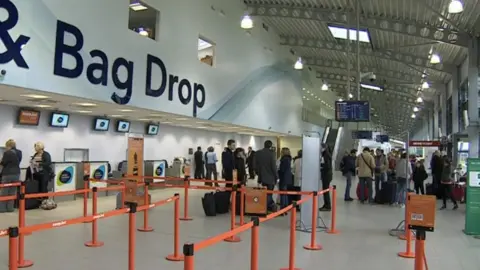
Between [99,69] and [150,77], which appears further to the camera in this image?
[150,77]

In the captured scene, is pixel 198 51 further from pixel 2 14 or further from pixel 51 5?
pixel 2 14

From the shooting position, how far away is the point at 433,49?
18.5 metres

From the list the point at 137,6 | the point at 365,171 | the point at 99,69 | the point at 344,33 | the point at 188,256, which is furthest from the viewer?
the point at 344,33

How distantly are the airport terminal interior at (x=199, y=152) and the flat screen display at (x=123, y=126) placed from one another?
0.04 m

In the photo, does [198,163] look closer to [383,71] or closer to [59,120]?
[59,120]

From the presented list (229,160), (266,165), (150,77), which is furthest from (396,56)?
(150,77)

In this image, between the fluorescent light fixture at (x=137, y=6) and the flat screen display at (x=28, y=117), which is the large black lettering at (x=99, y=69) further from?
the flat screen display at (x=28, y=117)

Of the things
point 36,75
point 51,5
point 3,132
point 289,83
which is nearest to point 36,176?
point 3,132

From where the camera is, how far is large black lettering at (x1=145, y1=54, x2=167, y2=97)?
11289mm

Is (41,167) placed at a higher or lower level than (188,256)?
higher

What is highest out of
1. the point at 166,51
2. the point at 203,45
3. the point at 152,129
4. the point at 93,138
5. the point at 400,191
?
the point at 203,45

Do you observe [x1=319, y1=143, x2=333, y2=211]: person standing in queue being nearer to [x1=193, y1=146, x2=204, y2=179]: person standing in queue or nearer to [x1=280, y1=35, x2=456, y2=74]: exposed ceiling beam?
[x1=193, y1=146, x2=204, y2=179]: person standing in queue

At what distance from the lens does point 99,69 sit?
9.53 metres

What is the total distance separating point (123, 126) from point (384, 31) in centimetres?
1068
